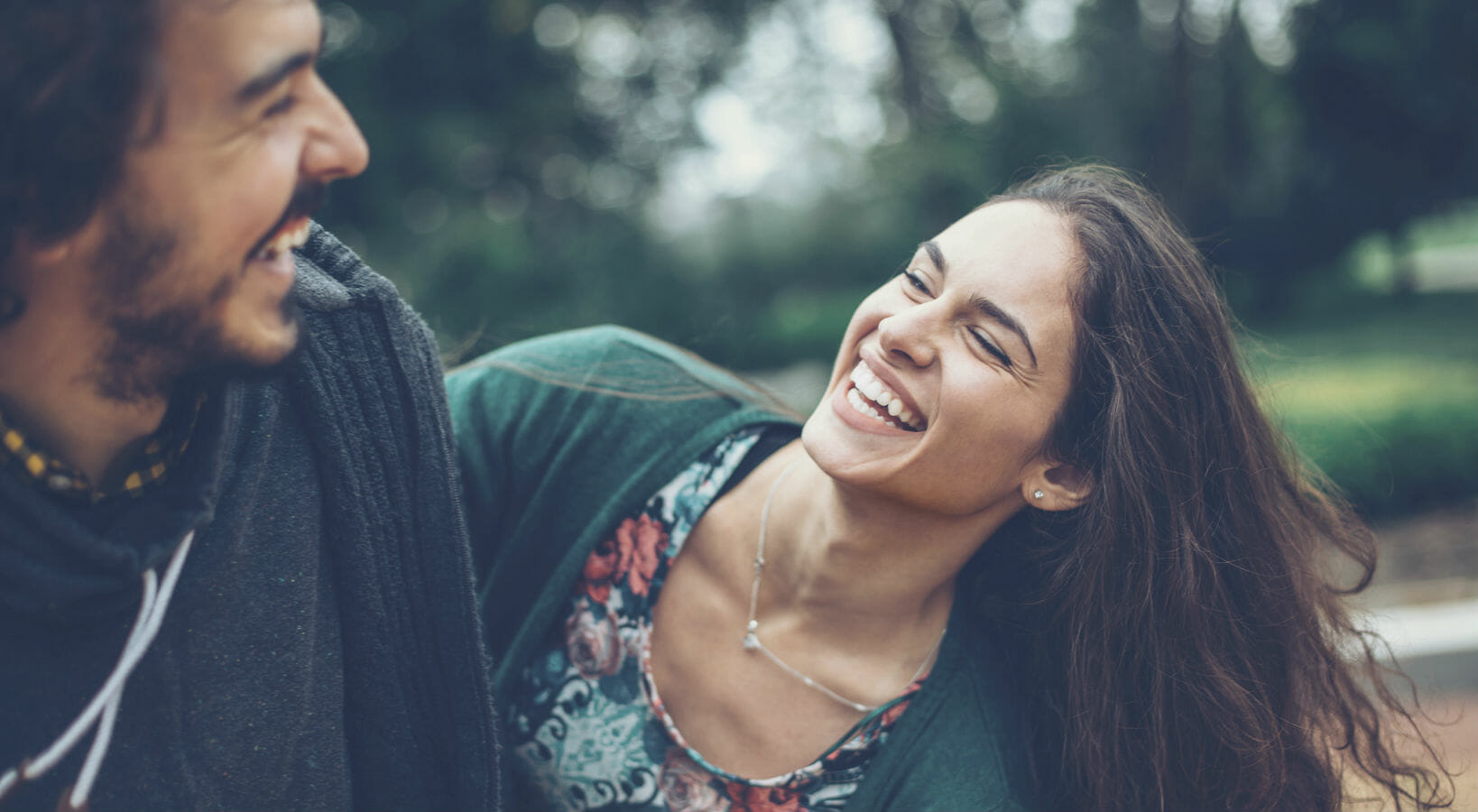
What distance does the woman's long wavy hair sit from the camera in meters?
2.02

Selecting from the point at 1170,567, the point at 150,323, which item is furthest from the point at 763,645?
the point at 150,323

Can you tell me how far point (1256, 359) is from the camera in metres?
2.47

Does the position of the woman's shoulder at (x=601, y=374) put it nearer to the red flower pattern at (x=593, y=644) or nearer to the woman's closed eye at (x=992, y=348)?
the red flower pattern at (x=593, y=644)

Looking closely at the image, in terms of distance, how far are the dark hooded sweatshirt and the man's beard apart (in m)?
0.06

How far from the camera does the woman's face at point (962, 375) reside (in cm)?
192

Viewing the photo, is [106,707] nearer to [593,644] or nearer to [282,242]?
[282,242]

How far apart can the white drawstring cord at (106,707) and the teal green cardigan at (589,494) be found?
0.86m

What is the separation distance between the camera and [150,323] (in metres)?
1.20

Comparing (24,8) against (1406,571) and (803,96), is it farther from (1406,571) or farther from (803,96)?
(803,96)

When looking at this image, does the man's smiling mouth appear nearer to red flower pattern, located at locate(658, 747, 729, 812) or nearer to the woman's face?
the woman's face

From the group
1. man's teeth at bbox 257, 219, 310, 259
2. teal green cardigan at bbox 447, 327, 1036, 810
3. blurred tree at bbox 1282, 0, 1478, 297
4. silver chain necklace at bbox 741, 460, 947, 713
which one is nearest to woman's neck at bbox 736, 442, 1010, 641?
silver chain necklace at bbox 741, 460, 947, 713

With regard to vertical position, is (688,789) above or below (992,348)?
below

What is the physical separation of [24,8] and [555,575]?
134 cm

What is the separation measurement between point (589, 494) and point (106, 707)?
3.36ft
